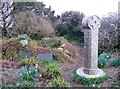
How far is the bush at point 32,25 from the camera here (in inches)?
465

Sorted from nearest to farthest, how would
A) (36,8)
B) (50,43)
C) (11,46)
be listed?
(11,46), (50,43), (36,8)

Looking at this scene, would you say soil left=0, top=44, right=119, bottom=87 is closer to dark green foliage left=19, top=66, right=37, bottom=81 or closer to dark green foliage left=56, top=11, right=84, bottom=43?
dark green foliage left=19, top=66, right=37, bottom=81

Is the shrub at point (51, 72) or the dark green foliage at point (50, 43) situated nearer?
the shrub at point (51, 72)

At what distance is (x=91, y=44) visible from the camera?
7.37 m

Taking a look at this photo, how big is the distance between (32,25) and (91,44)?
4.98m

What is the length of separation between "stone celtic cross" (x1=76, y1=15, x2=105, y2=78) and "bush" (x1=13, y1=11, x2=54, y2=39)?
4.70 meters

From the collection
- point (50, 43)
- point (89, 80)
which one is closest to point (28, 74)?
point (89, 80)

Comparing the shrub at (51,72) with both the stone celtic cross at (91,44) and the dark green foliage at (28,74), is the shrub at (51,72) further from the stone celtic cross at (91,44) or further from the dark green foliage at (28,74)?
the stone celtic cross at (91,44)

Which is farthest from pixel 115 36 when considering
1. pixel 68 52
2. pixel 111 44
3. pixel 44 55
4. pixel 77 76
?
pixel 77 76

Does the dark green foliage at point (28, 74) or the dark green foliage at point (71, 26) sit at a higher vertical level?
the dark green foliage at point (71, 26)

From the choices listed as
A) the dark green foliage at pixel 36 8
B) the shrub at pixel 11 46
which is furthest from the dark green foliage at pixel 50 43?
the dark green foliage at pixel 36 8

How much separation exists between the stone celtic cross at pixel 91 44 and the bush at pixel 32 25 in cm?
470

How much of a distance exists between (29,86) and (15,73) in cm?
139

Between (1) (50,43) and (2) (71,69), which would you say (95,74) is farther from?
(1) (50,43)
